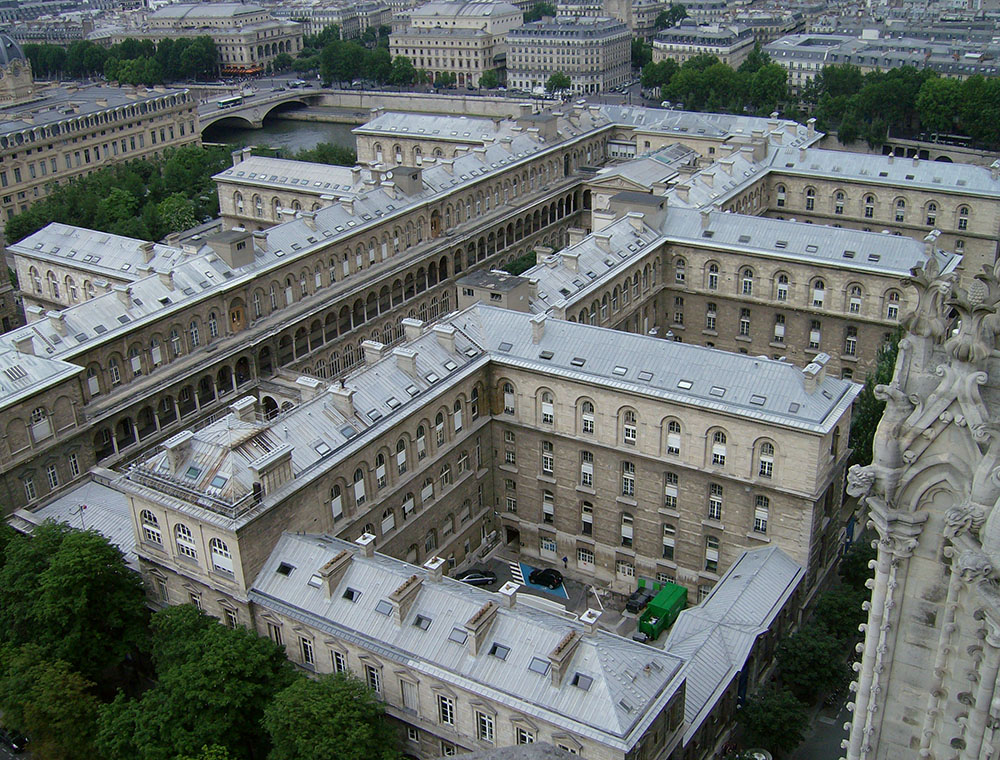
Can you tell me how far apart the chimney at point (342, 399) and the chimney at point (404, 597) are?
1575 cm

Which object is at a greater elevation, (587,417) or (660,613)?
(587,417)

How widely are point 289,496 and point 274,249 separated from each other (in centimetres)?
A: 4628

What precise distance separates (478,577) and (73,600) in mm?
29035

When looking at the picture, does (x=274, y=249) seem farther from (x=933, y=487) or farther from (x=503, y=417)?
(x=933, y=487)

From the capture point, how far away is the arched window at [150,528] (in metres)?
63.8

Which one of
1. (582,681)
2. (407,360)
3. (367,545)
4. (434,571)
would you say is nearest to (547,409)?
(407,360)

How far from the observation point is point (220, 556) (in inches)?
2398

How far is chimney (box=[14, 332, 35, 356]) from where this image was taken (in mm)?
79500

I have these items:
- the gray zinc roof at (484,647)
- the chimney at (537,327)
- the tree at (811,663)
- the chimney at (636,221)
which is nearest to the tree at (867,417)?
the tree at (811,663)

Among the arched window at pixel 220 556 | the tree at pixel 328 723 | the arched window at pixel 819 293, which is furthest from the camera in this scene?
the arched window at pixel 819 293

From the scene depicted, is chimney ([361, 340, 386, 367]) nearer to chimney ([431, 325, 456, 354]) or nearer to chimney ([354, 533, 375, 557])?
chimney ([431, 325, 456, 354])

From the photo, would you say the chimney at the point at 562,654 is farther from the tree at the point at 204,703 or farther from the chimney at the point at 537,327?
the chimney at the point at 537,327

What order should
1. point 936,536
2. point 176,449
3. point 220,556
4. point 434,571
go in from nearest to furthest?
1. point 936,536
2. point 434,571
3. point 220,556
4. point 176,449

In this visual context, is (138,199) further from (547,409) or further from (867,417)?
(867,417)
